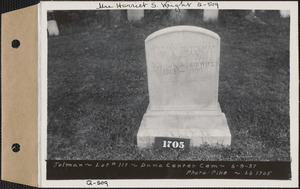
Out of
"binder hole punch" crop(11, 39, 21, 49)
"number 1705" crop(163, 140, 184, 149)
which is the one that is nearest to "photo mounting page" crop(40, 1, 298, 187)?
"number 1705" crop(163, 140, 184, 149)

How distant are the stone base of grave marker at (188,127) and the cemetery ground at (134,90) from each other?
0.33 ft

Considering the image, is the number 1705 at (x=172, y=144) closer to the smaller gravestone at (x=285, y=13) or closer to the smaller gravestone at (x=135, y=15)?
the smaller gravestone at (x=135, y=15)

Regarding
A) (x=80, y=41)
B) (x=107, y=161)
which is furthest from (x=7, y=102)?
(x=80, y=41)

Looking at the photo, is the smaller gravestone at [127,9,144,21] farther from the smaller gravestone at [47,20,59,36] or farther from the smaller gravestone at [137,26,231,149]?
the smaller gravestone at [47,20,59,36]

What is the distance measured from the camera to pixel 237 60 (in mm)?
4992

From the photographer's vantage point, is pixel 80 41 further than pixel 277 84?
Yes

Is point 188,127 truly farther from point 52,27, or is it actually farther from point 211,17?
point 52,27

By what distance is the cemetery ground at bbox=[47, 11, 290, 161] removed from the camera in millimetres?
3711

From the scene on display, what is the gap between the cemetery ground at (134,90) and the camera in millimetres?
3711

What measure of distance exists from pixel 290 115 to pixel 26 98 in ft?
9.15

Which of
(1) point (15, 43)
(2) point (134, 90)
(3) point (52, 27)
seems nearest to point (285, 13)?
(2) point (134, 90)

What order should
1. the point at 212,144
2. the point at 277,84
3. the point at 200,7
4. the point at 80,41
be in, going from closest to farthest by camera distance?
the point at 200,7, the point at 212,144, the point at 277,84, the point at 80,41

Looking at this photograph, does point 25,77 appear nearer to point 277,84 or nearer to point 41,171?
point 41,171

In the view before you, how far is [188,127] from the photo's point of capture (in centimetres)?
379
